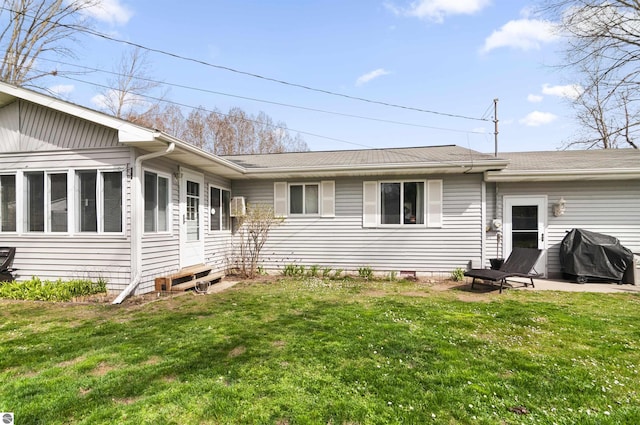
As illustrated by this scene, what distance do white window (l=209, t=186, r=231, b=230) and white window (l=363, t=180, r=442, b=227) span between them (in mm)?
3806

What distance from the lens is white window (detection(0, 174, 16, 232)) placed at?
6.40 meters

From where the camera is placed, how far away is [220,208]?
870 centimetres

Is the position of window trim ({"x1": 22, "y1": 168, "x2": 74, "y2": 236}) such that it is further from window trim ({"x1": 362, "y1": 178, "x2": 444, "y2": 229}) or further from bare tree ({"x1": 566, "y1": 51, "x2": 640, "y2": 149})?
bare tree ({"x1": 566, "y1": 51, "x2": 640, "y2": 149})

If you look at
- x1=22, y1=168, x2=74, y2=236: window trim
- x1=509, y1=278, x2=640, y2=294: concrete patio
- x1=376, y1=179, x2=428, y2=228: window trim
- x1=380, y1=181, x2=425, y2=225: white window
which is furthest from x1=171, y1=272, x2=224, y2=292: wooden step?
x1=509, y1=278, x2=640, y2=294: concrete patio

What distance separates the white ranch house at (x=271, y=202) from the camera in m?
5.98

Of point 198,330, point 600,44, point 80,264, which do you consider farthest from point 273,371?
point 600,44

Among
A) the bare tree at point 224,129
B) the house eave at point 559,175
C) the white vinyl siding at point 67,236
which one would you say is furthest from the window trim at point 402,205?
the bare tree at point 224,129

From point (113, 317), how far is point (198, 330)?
5.31 ft

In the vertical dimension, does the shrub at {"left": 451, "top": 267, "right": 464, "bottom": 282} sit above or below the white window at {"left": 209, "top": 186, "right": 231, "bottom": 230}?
below

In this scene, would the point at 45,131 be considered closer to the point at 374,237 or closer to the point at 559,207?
the point at 374,237

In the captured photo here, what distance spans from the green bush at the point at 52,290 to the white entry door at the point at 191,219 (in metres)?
1.63

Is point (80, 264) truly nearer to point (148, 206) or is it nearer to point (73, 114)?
point (148, 206)

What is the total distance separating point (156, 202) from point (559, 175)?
895 cm

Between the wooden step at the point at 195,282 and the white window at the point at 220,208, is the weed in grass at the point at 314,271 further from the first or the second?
the white window at the point at 220,208
